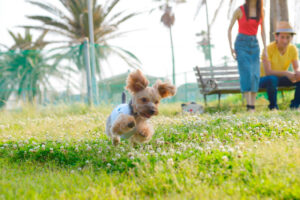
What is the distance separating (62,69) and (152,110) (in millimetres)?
9281

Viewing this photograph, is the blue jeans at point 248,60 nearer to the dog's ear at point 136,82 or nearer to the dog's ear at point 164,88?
the dog's ear at point 164,88

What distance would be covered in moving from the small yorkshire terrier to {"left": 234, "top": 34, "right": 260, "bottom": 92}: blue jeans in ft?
11.0

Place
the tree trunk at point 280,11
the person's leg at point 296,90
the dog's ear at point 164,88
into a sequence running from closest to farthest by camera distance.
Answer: the dog's ear at point 164,88 < the person's leg at point 296,90 < the tree trunk at point 280,11

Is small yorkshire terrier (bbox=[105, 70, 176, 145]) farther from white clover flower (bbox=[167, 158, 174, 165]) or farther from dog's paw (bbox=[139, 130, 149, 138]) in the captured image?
white clover flower (bbox=[167, 158, 174, 165])

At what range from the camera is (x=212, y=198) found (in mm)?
1909

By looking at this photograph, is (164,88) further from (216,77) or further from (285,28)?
(216,77)

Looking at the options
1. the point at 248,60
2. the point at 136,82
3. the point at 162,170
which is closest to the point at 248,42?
the point at 248,60

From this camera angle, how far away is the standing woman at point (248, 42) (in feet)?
20.4

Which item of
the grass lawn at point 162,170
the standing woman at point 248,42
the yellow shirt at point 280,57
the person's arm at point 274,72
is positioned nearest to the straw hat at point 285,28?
the yellow shirt at point 280,57

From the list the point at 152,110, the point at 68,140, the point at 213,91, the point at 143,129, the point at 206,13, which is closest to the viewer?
the point at 152,110

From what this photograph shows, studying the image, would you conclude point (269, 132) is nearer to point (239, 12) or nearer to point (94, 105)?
point (239, 12)


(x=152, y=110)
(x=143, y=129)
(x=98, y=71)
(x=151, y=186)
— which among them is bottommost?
(x=151, y=186)

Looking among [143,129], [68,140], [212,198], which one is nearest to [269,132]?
[143,129]

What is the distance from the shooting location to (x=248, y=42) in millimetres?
6250
